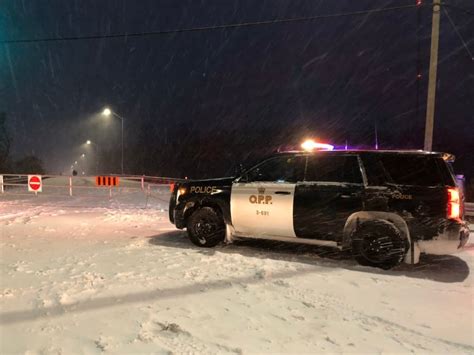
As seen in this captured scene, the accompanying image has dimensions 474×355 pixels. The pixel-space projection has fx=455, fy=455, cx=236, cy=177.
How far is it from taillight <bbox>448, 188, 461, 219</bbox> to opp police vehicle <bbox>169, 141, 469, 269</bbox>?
1cm

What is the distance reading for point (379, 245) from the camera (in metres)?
6.76

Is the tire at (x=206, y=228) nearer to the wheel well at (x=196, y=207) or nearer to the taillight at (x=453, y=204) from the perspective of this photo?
the wheel well at (x=196, y=207)

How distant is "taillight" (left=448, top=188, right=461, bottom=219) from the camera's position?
6.34m

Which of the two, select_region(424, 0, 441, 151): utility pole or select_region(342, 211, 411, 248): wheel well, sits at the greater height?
select_region(424, 0, 441, 151): utility pole

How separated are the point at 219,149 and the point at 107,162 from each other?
96.3ft

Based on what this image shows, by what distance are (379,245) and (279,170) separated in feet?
7.04

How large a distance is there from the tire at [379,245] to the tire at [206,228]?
7.94 ft

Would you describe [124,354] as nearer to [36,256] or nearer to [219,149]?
[36,256]

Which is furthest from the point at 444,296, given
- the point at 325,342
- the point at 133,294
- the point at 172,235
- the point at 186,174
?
the point at 186,174

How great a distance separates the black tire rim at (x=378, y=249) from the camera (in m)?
6.66

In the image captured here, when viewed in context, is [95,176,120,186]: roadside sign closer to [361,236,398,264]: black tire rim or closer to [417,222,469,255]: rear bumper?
[361,236,398,264]: black tire rim

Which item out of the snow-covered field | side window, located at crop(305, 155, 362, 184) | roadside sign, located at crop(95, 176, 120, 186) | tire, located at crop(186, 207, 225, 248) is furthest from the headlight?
roadside sign, located at crop(95, 176, 120, 186)

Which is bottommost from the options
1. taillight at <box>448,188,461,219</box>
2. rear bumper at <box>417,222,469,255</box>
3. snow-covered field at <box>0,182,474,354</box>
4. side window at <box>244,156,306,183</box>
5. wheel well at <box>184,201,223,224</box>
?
snow-covered field at <box>0,182,474,354</box>

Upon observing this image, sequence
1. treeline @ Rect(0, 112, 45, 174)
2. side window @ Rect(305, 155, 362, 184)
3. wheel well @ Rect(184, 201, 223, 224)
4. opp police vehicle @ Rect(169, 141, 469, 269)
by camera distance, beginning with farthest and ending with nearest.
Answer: treeline @ Rect(0, 112, 45, 174), wheel well @ Rect(184, 201, 223, 224), side window @ Rect(305, 155, 362, 184), opp police vehicle @ Rect(169, 141, 469, 269)
